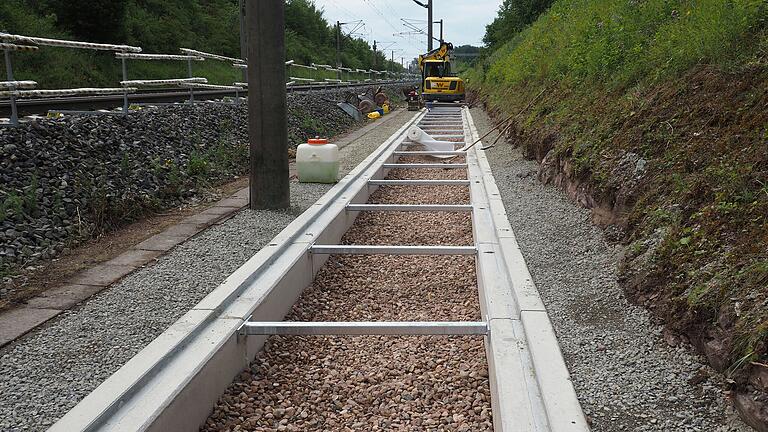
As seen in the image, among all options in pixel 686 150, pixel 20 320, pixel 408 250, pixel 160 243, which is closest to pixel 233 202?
pixel 160 243

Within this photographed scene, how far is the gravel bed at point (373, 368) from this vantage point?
3.39 m

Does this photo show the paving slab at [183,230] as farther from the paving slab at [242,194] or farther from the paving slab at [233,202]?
the paving slab at [242,194]

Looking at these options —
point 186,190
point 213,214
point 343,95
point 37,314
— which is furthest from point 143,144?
point 343,95

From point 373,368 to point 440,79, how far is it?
25421 mm

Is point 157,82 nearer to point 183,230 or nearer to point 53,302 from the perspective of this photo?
point 183,230

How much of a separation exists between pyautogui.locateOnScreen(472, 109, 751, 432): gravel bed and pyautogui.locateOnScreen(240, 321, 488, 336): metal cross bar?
1.81ft

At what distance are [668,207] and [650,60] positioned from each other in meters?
2.97

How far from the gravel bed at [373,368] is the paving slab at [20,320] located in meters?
1.28

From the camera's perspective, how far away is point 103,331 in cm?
365

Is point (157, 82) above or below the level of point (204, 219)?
above

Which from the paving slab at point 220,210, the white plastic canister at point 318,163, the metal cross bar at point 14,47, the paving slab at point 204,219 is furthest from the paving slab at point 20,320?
the white plastic canister at point 318,163

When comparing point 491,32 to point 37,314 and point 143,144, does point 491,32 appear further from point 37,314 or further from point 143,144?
point 37,314

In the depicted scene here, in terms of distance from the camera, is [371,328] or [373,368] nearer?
[371,328]

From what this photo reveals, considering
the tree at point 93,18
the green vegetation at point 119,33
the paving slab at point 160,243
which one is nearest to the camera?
the paving slab at point 160,243
